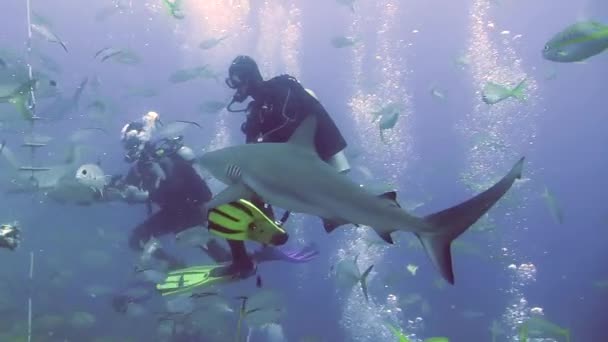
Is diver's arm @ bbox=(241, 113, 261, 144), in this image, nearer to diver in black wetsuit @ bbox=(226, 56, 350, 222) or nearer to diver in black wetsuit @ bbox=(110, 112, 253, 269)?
diver in black wetsuit @ bbox=(226, 56, 350, 222)

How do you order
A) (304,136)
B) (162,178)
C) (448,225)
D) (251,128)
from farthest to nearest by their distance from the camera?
(162,178) → (251,128) → (304,136) → (448,225)

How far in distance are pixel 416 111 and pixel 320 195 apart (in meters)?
48.8

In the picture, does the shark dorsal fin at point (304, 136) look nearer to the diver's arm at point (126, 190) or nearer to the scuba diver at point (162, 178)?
the scuba diver at point (162, 178)

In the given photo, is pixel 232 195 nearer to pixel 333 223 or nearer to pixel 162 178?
pixel 333 223

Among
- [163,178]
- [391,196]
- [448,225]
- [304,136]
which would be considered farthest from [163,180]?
[448,225]

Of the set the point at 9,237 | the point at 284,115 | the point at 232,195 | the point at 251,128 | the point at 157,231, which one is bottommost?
the point at 157,231

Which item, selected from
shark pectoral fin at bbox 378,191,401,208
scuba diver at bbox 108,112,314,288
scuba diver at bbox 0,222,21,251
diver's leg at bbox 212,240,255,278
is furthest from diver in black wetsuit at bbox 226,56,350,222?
scuba diver at bbox 108,112,314,288

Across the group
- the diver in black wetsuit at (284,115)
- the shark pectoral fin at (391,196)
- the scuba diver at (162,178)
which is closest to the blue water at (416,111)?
the scuba diver at (162,178)

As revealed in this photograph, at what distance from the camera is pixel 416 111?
164 feet

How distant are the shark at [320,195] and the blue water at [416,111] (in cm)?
1848

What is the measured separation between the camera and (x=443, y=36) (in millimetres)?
47750

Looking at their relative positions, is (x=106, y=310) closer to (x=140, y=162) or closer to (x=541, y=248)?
(x=140, y=162)

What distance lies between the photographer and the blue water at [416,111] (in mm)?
27844

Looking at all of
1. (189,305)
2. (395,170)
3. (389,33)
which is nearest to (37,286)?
(189,305)
